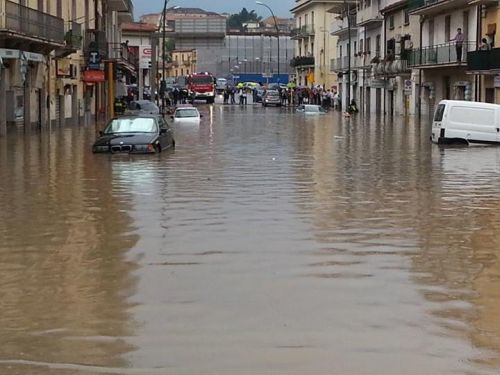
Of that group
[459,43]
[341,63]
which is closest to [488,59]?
[459,43]

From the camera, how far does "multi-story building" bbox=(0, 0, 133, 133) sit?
35.3m

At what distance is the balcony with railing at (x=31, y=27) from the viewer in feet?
109

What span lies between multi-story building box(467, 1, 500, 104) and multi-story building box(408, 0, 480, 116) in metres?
0.95

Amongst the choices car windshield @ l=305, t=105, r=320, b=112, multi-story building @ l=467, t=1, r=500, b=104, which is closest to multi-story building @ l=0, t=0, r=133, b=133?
car windshield @ l=305, t=105, r=320, b=112

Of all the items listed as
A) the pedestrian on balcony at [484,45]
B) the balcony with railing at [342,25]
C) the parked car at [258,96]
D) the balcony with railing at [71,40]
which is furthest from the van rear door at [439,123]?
the parked car at [258,96]

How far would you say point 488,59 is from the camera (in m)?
46.1

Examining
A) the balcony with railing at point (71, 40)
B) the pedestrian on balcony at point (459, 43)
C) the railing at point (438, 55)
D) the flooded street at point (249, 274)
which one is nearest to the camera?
the flooded street at point (249, 274)

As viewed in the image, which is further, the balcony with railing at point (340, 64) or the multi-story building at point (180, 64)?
the multi-story building at point (180, 64)

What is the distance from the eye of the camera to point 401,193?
1670 centimetres

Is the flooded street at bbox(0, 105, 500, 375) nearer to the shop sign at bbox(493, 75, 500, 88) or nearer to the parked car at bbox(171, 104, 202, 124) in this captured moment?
the shop sign at bbox(493, 75, 500, 88)

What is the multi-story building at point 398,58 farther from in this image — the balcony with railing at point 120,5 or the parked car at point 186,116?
the balcony with railing at point 120,5

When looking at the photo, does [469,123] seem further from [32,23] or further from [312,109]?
[312,109]

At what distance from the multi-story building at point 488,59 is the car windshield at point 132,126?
23.5 meters

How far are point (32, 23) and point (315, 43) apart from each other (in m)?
70.8
